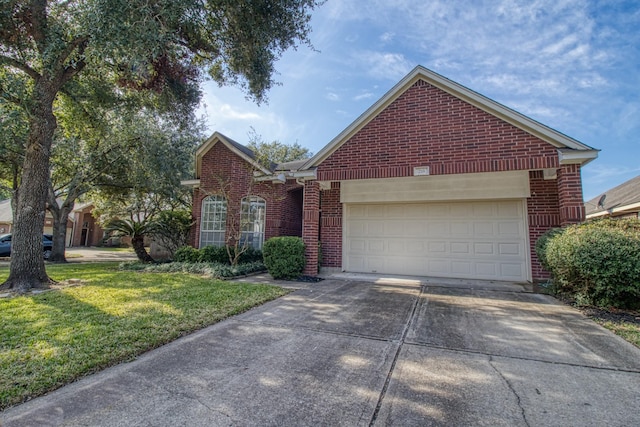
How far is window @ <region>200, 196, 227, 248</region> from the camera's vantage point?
11.9 m

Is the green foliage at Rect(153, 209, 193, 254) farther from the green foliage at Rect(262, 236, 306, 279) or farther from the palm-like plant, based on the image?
the green foliage at Rect(262, 236, 306, 279)

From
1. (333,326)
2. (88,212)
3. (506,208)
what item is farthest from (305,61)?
(88,212)

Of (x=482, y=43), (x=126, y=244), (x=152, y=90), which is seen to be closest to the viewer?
(x=482, y=43)

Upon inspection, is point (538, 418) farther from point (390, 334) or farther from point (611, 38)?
point (611, 38)

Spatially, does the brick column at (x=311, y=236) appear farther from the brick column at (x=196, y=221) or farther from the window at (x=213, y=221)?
the brick column at (x=196, y=221)

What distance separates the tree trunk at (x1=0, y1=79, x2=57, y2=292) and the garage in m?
7.89

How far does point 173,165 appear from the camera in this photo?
13.6m

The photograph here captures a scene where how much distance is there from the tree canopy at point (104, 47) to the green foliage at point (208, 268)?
315 centimetres

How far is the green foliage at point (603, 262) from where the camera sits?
457 cm

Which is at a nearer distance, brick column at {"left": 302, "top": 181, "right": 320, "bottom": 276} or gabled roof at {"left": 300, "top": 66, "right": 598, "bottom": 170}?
gabled roof at {"left": 300, "top": 66, "right": 598, "bottom": 170}

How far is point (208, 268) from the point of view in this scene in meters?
9.24

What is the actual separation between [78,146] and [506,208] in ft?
55.3

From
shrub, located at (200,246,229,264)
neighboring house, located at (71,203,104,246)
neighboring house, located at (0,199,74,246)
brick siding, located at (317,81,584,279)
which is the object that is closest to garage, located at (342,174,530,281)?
brick siding, located at (317,81,584,279)

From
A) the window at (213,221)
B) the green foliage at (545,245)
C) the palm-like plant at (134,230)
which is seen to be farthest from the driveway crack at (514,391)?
the palm-like plant at (134,230)
